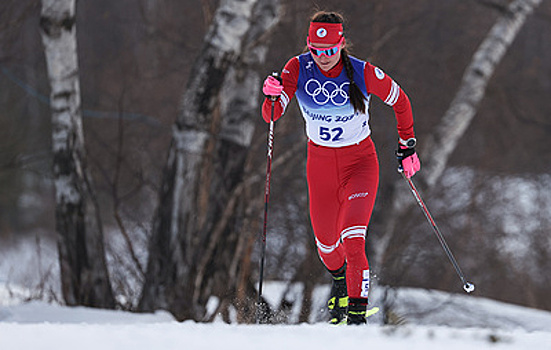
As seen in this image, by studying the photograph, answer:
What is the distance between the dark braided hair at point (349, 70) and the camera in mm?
4031

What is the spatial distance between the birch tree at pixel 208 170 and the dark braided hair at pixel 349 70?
8.40ft

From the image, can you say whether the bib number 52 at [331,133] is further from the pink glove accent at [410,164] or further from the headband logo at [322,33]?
the headband logo at [322,33]

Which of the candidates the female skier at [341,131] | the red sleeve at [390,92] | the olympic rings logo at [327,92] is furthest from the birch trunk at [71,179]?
the red sleeve at [390,92]

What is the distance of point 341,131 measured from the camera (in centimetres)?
421

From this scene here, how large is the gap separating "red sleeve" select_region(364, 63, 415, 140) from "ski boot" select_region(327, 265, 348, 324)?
1.01 m

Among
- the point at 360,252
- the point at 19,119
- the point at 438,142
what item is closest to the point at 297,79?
the point at 360,252

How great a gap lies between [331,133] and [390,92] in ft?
1.35

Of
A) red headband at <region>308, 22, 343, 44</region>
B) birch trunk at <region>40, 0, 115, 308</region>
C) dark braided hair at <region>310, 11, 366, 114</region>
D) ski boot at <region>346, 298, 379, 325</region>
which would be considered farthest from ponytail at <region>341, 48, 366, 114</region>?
birch trunk at <region>40, 0, 115, 308</region>

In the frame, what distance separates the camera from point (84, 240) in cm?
696

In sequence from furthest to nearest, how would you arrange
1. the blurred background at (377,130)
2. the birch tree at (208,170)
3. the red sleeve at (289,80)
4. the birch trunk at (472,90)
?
the blurred background at (377,130) < the birch trunk at (472,90) < the birch tree at (208,170) < the red sleeve at (289,80)

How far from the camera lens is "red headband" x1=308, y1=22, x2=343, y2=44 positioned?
3.98 metres

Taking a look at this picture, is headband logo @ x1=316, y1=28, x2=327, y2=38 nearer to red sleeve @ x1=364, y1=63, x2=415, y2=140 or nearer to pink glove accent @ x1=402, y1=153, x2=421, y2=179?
red sleeve @ x1=364, y1=63, x2=415, y2=140

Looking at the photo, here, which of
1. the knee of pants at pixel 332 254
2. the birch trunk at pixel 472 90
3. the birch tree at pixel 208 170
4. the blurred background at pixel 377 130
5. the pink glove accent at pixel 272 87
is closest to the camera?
the pink glove accent at pixel 272 87

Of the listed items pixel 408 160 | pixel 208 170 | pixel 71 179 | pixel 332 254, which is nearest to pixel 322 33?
pixel 408 160
